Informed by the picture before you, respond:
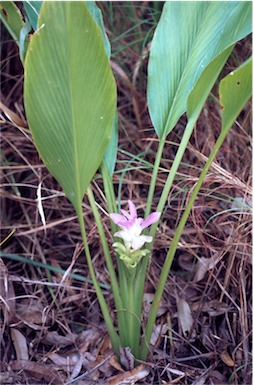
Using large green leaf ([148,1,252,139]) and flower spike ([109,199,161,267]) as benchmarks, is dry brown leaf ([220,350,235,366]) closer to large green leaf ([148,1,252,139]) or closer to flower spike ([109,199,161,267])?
flower spike ([109,199,161,267])

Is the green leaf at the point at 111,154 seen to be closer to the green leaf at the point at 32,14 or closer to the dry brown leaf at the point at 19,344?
the green leaf at the point at 32,14

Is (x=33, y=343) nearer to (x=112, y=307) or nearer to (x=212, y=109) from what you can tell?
(x=112, y=307)

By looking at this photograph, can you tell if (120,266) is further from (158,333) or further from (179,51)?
(179,51)

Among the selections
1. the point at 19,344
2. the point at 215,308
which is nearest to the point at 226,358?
the point at 215,308

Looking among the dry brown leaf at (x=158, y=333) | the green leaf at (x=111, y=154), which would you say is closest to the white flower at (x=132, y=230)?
the green leaf at (x=111, y=154)

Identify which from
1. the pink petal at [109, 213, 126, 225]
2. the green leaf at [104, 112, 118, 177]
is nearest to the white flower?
the pink petal at [109, 213, 126, 225]

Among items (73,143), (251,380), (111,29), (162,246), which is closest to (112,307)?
(162,246)
